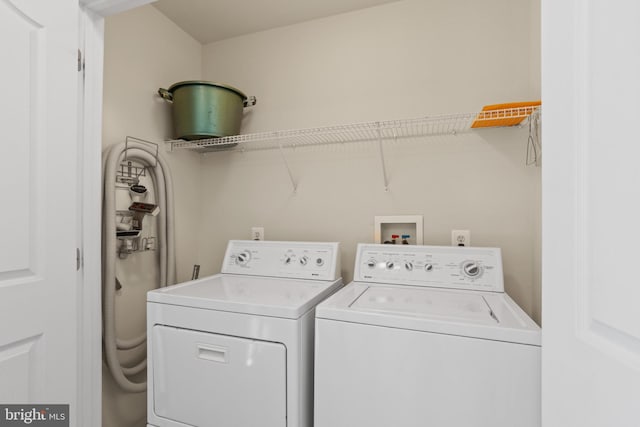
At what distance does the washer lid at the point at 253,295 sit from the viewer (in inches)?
48.0

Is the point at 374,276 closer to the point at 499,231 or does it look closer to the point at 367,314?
the point at 367,314

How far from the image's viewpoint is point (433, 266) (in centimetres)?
157

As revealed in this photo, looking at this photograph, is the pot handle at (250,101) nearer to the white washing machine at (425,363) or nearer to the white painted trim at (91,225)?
the white painted trim at (91,225)

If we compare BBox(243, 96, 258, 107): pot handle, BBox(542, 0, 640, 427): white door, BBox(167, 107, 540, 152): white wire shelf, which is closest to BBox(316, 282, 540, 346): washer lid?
BBox(542, 0, 640, 427): white door

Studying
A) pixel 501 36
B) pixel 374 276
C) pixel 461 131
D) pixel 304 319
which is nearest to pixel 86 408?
pixel 304 319

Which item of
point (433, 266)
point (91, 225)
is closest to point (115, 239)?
point (91, 225)

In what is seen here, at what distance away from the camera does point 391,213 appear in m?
1.89

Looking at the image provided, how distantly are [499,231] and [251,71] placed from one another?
192cm

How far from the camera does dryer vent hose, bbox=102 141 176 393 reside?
1549 millimetres

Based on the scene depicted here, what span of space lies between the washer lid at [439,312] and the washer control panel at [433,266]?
6cm

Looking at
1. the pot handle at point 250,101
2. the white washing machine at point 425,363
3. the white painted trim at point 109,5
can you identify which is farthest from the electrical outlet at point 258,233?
the white painted trim at point 109,5

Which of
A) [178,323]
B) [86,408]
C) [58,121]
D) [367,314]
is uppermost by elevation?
[58,121]

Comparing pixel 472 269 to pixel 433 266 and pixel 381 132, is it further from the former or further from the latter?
pixel 381 132

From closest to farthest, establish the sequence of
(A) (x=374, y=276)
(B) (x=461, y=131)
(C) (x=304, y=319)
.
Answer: (C) (x=304, y=319) < (A) (x=374, y=276) < (B) (x=461, y=131)
